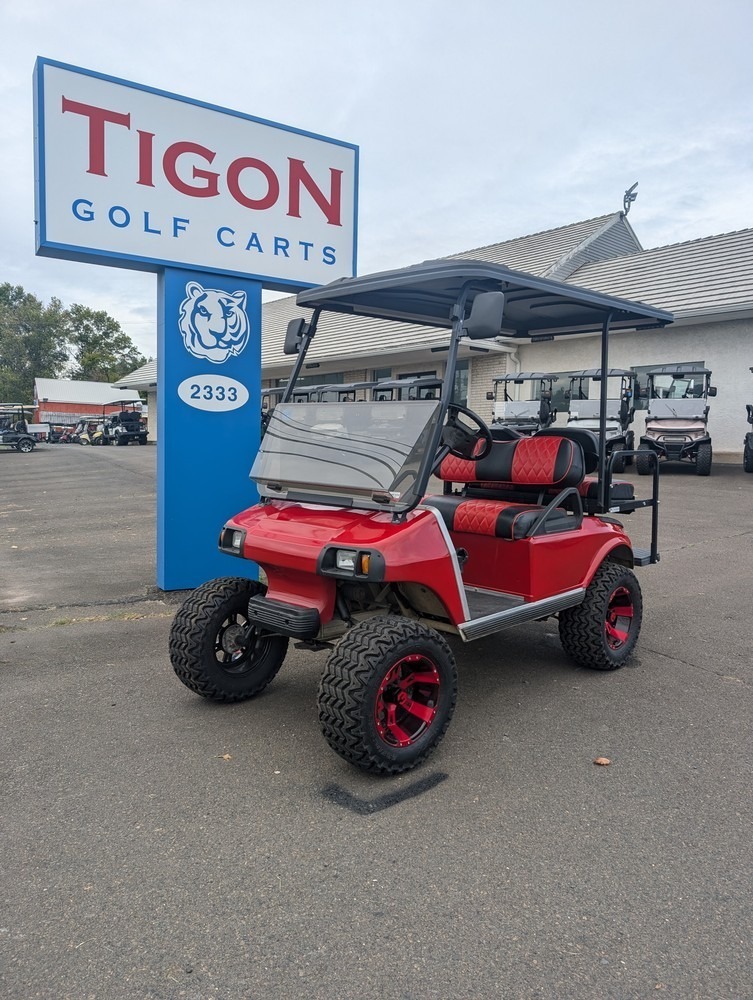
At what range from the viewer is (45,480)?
57.8ft

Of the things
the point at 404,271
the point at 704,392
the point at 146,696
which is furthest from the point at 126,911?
the point at 704,392

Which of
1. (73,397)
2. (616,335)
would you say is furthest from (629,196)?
(73,397)

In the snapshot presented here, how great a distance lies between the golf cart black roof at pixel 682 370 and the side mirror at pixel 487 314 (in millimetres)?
12628

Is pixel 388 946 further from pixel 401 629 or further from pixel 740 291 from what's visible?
pixel 740 291

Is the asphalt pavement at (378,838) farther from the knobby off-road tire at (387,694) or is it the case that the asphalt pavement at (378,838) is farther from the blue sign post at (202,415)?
the blue sign post at (202,415)

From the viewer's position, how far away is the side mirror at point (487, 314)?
11.2 feet

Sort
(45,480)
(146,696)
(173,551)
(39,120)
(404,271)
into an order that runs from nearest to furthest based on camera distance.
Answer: (404,271) → (146,696) → (39,120) → (173,551) → (45,480)

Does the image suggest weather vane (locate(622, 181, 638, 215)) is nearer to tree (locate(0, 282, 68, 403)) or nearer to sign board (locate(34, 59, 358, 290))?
sign board (locate(34, 59, 358, 290))

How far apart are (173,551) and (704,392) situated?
12631 millimetres

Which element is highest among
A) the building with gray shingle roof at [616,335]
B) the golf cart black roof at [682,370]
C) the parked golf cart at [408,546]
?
the building with gray shingle roof at [616,335]

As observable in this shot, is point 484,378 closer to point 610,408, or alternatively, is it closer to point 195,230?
point 610,408

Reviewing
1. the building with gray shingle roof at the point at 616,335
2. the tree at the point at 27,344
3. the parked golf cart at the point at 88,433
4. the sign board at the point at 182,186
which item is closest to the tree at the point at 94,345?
the tree at the point at 27,344

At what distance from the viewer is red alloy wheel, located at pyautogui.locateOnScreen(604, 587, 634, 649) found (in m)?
4.79

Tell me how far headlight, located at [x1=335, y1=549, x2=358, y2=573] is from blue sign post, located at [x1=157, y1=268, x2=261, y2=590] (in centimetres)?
318
